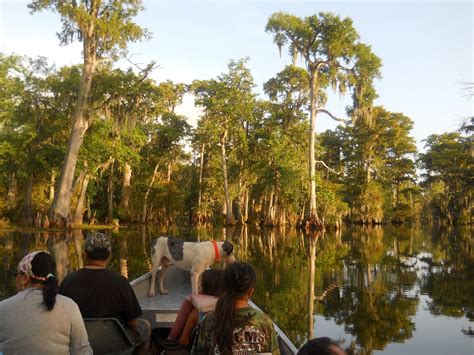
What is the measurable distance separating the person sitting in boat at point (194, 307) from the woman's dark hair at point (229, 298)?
0.92 m

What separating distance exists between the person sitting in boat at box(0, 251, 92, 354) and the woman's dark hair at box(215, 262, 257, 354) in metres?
0.88

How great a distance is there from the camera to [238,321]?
2.81 metres

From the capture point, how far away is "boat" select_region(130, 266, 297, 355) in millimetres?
4130

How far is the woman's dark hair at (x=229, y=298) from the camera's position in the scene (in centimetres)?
274

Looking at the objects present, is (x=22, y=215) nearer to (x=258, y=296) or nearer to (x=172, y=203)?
(x=172, y=203)

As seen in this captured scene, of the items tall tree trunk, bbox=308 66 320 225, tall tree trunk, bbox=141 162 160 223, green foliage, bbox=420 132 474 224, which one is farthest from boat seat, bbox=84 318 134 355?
green foliage, bbox=420 132 474 224

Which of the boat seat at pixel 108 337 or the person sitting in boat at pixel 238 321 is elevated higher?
the person sitting in boat at pixel 238 321

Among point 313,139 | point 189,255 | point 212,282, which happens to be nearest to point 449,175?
point 313,139

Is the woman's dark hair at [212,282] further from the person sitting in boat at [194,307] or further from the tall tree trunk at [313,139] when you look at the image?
the tall tree trunk at [313,139]

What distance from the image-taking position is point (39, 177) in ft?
105

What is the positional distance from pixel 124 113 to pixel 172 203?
1572cm

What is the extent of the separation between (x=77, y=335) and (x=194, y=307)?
1.29 meters

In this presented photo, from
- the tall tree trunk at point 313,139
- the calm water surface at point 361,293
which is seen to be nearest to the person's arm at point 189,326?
the calm water surface at point 361,293

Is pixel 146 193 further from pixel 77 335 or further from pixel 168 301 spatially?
pixel 77 335
